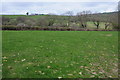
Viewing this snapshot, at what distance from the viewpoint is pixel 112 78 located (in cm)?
358

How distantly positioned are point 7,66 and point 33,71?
3.47ft

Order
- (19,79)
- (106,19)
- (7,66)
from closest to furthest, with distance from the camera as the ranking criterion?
(19,79) < (7,66) < (106,19)

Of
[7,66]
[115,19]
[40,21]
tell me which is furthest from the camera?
[40,21]

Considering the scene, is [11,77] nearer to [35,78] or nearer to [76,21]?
[35,78]

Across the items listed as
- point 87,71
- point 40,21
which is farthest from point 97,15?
point 87,71

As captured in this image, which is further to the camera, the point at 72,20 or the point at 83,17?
the point at 83,17

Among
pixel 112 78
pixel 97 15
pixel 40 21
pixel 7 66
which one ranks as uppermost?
pixel 97 15

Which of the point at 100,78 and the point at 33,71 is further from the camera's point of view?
the point at 33,71

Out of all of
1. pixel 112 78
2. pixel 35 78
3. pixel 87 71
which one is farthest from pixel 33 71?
pixel 112 78

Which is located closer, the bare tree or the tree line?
the tree line

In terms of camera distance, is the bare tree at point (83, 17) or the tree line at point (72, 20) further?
the bare tree at point (83, 17)

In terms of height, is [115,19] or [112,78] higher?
[115,19]

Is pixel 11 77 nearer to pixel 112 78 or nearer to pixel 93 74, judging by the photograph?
pixel 93 74

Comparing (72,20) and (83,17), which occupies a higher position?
(83,17)
